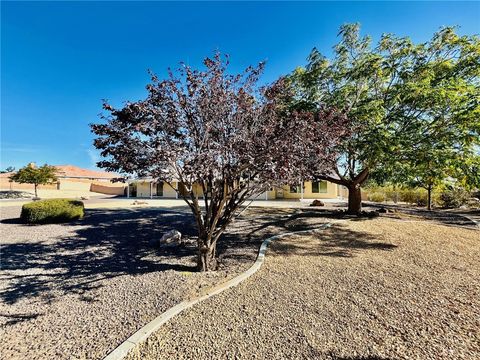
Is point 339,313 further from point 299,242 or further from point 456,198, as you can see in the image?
point 456,198

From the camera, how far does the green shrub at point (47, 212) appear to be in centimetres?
937

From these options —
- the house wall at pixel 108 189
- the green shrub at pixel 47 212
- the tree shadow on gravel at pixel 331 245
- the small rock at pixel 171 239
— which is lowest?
the tree shadow on gravel at pixel 331 245

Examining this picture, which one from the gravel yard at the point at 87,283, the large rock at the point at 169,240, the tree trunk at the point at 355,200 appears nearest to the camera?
the gravel yard at the point at 87,283

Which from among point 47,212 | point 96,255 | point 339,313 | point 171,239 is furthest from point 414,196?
point 47,212

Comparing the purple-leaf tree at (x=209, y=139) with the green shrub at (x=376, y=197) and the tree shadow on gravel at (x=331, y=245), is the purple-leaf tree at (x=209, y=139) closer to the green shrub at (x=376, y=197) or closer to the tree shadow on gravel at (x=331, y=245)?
the tree shadow on gravel at (x=331, y=245)

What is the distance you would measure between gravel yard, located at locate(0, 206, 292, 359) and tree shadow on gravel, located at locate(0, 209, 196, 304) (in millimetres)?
19

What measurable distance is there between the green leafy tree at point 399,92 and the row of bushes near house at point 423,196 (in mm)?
7670

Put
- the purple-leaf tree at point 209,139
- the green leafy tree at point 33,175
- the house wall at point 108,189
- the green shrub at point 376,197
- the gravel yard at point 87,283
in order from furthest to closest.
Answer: the house wall at point 108,189 → the green shrub at point 376,197 → the green leafy tree at point 33,175 → the purple-leaf tree at point 209,139 → the gravel yard at point 87,283

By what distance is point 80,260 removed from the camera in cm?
600

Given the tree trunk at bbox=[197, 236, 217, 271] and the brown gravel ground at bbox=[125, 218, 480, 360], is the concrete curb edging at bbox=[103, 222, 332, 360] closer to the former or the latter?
the brown gravel ground at bbox=[125, 218, 480, 360]

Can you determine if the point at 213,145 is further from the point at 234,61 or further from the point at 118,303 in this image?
the point at 118,303

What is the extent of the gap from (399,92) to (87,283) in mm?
10798

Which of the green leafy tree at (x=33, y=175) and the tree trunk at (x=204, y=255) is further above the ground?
the green leafy tree at (x=33, y=175)

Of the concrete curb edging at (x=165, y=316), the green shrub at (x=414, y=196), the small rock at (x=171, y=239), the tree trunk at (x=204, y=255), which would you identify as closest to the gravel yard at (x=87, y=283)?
the concrete curb edging at (x=165, y=316)
